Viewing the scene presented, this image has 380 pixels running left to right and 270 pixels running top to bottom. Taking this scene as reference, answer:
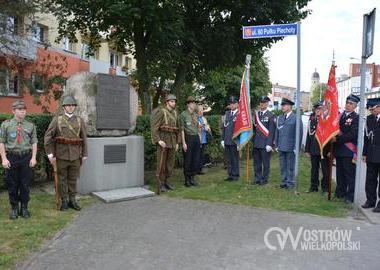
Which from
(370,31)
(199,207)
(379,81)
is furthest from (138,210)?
(379,81)

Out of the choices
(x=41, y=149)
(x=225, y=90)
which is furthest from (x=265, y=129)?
(x=225, y=90)

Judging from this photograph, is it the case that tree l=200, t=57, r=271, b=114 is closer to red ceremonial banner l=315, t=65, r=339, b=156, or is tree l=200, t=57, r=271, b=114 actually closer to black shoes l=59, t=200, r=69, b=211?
red ceremonial banner l=315, t=65, r=339, b=156

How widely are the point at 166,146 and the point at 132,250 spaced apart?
3.93 meters

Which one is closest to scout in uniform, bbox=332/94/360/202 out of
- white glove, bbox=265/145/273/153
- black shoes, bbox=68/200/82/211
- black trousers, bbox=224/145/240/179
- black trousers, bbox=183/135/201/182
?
white glove, bbox=265/145/273/153

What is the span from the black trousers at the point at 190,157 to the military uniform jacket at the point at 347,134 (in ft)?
9.78

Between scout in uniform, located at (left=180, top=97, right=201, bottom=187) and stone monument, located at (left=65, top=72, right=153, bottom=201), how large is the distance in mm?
1168

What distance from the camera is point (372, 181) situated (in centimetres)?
813

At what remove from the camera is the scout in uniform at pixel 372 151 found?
7.90 meters

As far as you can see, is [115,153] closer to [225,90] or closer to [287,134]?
[287,134]

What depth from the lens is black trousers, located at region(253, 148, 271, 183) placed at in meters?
10.3

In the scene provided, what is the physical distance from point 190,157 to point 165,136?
97 cm

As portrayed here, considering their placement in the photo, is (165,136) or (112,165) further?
(165,136)

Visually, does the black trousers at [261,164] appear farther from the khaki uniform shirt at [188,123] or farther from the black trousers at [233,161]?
the khaki uniform shirt at [188,123]

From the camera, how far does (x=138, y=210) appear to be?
7.52m
